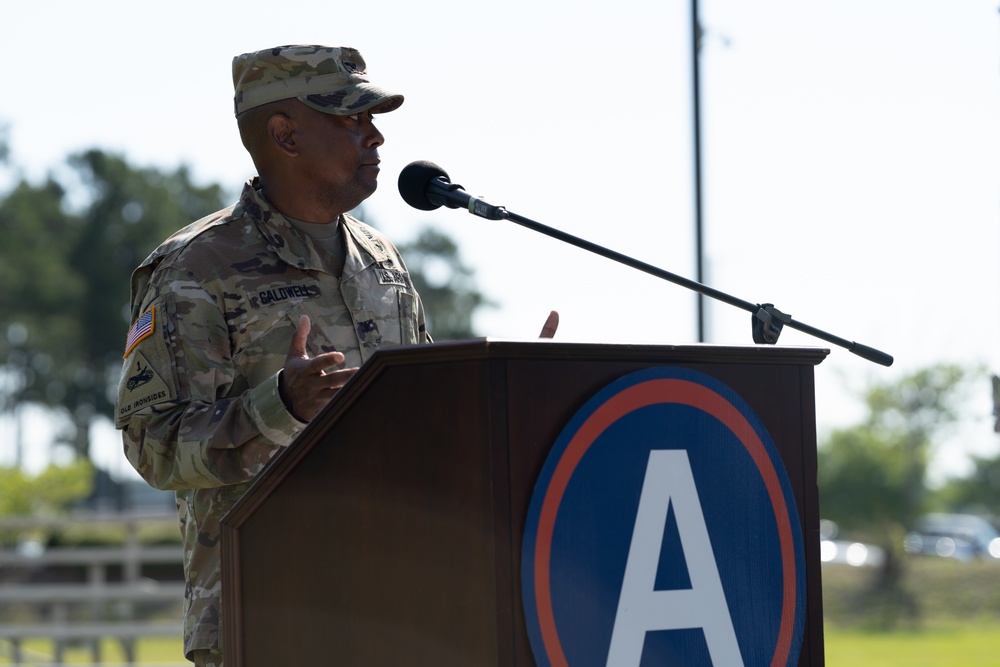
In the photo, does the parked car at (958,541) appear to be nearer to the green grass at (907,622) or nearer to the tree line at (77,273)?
the green grass at (907,622)

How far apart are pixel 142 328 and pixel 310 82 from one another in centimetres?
58

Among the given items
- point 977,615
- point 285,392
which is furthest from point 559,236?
point 977,615

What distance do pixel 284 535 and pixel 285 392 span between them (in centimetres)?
23

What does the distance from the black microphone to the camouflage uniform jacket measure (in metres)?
0.28

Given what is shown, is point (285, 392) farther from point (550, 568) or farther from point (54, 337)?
point (54, 337)

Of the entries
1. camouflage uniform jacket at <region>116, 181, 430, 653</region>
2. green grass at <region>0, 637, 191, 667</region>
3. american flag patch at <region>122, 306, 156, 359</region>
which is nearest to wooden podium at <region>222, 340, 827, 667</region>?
camouflage uniform jacket at <region>116, 181, 430, 653</region>

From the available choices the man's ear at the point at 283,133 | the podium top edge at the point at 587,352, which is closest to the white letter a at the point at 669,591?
the podium top edge at the point at 587,352

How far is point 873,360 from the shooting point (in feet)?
7.82

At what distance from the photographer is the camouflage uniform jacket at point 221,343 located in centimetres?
219

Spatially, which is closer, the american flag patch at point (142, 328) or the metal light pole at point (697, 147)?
the american flag patch at point (142, 328)

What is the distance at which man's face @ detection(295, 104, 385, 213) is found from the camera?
2.56 metres

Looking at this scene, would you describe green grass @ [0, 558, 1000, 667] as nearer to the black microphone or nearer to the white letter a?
the black microphone

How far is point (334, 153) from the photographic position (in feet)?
8.41

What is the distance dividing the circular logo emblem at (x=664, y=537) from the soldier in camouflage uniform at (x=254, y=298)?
25.6 inches
